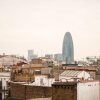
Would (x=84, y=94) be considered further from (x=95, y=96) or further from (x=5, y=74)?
(x=5, y=74)

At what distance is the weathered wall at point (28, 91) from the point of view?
4044 centimetres

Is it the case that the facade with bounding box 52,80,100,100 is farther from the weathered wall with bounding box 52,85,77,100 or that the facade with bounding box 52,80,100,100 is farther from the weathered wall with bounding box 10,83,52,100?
the weathered wall with bounding box 10,83,52,100

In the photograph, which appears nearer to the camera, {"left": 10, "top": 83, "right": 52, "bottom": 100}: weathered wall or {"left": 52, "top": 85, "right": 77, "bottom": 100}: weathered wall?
{"left": 52, "top": 85, "right": 77, "bottom": 100}: weathered wall

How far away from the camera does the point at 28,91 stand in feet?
138

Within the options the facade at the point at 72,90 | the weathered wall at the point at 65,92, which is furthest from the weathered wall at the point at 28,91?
the weathered wall at the point at 65,92

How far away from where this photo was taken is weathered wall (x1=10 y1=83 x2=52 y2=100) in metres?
40.4

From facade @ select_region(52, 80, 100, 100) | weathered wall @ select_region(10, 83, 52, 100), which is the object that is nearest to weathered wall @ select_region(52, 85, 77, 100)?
facade @ select_region(52, 80, 100, 100)

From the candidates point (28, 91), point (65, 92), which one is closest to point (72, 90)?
point (65, 92)

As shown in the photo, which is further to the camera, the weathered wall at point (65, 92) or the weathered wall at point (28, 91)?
the weathered wall at point (28, 91)

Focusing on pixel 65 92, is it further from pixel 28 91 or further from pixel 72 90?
pixel 28 91

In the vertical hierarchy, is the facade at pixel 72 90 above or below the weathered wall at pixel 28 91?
above

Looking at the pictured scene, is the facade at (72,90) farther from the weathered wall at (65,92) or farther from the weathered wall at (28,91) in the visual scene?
the weathered wall at (28,91)

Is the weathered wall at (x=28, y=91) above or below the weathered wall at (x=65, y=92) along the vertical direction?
below

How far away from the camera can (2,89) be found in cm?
4425
